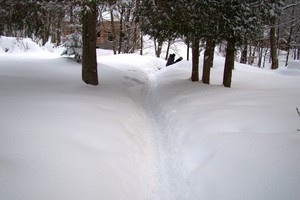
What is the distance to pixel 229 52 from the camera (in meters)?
11.2

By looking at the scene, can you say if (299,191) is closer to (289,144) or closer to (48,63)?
(289,144)

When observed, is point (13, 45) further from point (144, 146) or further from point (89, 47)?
point (144, 146)

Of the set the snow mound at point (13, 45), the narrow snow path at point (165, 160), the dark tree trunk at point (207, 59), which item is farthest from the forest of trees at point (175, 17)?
the snow mound at point (13, 45)

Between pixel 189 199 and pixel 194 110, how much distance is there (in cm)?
413

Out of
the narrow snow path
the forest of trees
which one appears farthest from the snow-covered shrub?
the narrow snow path

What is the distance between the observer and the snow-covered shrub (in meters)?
15.0

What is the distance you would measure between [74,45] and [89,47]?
4810mm

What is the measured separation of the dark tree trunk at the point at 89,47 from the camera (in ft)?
34.5

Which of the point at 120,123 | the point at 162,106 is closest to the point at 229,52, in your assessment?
the point at 162,106

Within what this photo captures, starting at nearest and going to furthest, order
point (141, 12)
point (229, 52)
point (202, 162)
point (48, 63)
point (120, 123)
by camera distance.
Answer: point (202, 162), point (120, 123), point (229, 52), point (141, 12), point (48, 63)

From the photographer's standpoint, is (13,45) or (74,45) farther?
(13,45)

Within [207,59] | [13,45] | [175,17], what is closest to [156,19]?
[175,17]

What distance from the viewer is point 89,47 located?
1076 centimetres

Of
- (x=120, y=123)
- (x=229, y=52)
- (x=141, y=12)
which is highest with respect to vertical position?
(x=141, y=12)
